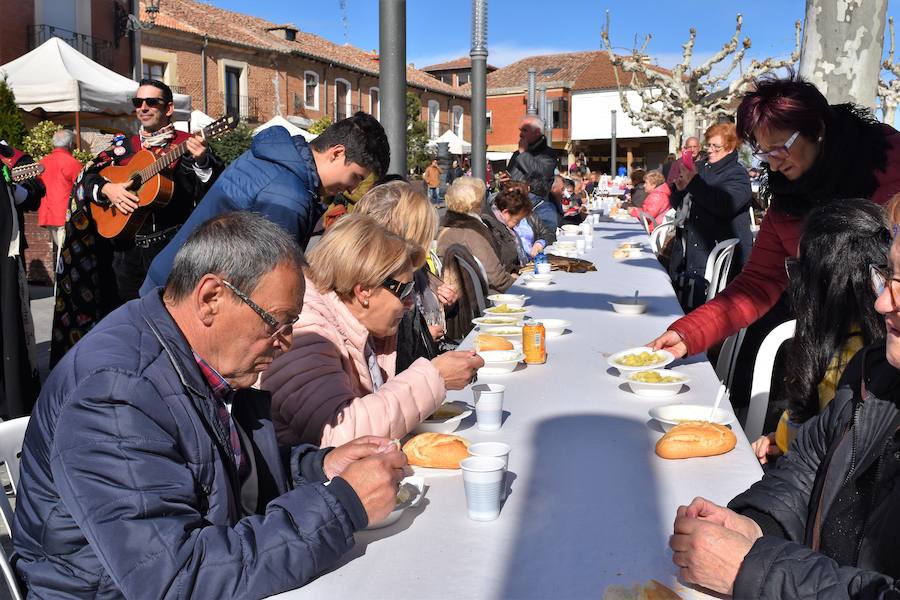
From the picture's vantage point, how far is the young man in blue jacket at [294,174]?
350 centimetres

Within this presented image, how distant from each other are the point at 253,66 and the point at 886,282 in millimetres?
34853

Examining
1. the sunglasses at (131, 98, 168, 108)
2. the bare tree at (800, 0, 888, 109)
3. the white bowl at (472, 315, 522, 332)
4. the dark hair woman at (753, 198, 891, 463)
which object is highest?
the bare tree at (800, 0, 888, 109)

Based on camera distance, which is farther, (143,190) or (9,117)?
(9,117)

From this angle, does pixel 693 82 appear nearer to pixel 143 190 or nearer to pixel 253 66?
pixel 253 66

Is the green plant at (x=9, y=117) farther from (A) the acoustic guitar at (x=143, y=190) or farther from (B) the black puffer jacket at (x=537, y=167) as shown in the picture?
(A) the acoustic guitar at (x=143, y=190)

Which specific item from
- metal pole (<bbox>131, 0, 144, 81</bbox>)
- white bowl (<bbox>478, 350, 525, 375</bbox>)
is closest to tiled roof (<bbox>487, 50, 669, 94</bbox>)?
metal pole (<bbox>131, 0, 144, 81</bbox>)

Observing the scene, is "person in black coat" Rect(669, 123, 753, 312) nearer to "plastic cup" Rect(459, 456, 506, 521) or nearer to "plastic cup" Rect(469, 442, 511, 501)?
"plastic cup" Rect(469, 442, 511, 501)

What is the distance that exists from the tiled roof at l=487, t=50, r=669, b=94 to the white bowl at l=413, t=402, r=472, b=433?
54.2 m

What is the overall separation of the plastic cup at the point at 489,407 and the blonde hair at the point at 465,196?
Result: 3572mm

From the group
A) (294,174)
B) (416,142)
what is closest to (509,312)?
(294,174)

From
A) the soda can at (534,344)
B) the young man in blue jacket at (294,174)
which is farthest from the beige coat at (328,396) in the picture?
the young man in blue jacket at (294,174)

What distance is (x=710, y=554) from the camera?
1.52m

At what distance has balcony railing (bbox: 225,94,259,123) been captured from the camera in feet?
108

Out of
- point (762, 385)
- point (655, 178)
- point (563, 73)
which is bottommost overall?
point (762, 385)
